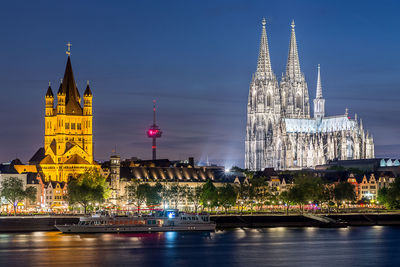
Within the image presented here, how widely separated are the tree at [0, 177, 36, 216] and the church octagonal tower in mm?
12198

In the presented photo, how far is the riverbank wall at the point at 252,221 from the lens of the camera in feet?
400

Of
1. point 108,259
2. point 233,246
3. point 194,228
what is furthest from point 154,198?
point 108,259

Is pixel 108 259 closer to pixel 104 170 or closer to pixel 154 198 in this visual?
pixel 154 198

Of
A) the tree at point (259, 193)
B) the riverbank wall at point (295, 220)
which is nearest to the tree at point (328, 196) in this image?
the tree at point (259, 193)

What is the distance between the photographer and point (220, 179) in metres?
197

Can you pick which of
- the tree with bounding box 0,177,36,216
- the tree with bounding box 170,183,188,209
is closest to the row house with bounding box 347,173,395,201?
the tree with bounding box 170,183,188,209

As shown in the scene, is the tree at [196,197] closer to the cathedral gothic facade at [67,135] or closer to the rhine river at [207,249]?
the cathedral gothic facade at [67,135]

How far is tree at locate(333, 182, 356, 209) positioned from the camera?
158 meters

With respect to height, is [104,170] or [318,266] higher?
[104,170]

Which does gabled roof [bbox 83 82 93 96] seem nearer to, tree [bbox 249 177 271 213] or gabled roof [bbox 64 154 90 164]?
gabled roof [bbox 64 154 90 164]

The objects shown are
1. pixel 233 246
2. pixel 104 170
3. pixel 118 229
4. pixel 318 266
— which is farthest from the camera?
pixel 104 170

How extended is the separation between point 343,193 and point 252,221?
33.4 m

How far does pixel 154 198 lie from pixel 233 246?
59.5 meters

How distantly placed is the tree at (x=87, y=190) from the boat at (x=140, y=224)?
20005mm
